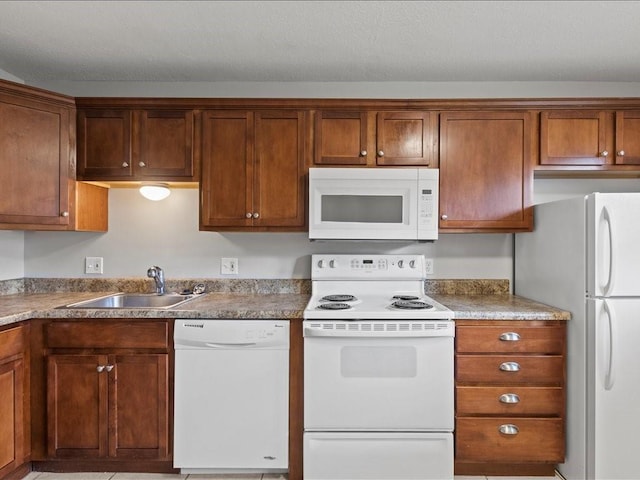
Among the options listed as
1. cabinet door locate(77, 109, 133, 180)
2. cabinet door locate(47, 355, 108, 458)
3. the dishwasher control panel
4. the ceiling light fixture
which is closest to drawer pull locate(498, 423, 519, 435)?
the dishwasher control panel

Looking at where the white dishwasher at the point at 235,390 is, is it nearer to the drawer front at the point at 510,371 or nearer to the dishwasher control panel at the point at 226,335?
the dishwasher control panel at the point at 226,335

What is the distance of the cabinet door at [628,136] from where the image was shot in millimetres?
2348

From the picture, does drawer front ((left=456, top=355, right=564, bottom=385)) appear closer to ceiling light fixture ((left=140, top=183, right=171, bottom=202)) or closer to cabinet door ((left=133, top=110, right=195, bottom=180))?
cabinet door ((left=133, top=110, right=195, bottom=180))

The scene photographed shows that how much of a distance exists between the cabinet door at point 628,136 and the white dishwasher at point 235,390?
2239 mm

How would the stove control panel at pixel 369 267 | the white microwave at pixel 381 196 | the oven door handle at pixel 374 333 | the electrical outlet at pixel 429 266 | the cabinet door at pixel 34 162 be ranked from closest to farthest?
the oven door handle at pixel 374 333 → the cabinet door at pixel 34 162 → the white microwave at pixel 381 196 → the stove control panel at pixel 369 267 → the electrical outlet at pixel 429 266

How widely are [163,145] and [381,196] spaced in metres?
1.34

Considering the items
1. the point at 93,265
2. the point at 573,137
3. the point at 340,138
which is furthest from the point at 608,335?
the point at 93,265

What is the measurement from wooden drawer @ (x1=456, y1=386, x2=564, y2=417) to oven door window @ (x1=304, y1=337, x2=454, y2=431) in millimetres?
100

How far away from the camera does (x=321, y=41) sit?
6.90 feet

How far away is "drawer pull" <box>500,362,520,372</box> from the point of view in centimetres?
203

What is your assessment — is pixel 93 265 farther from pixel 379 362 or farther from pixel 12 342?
pixel 379 362

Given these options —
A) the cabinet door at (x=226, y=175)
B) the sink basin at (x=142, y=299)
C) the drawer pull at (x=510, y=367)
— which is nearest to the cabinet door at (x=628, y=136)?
the drawer pull at (x=510, y=367)

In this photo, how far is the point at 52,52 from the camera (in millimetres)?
2270

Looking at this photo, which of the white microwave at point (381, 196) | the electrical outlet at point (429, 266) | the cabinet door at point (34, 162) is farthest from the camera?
the electrical outlet at point (429, 266)
